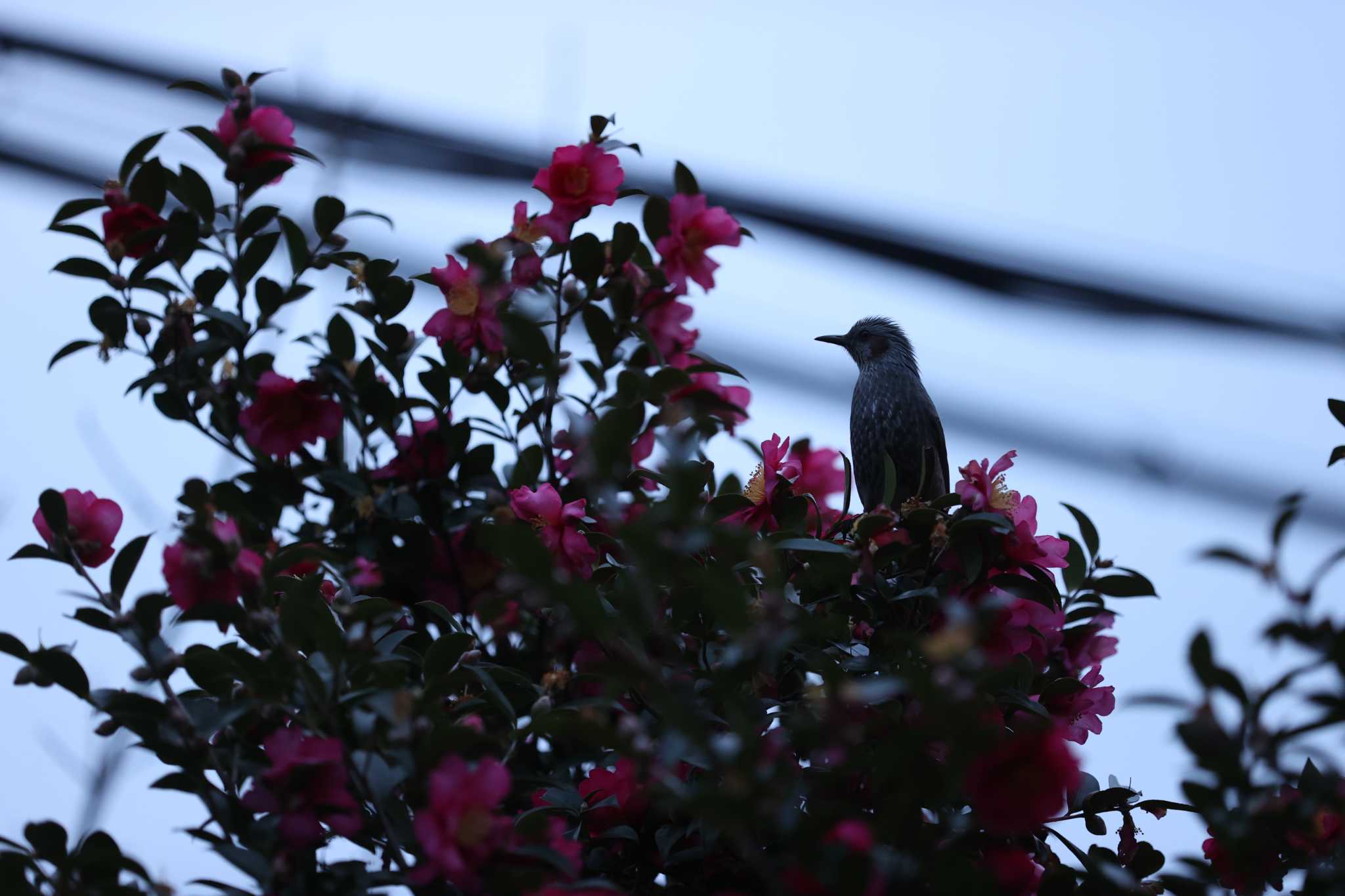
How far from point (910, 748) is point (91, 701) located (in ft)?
2.86

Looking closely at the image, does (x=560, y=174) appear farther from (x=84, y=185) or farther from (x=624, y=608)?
(x=84, y=185)

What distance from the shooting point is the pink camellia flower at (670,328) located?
5.93 ft

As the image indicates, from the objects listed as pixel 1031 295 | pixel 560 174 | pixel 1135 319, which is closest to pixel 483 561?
pixel 560 174

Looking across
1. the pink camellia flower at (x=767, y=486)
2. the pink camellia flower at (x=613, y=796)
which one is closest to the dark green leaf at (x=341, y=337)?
the pink camellia flower at (x=767, y=486)

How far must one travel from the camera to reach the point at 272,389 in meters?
1.63

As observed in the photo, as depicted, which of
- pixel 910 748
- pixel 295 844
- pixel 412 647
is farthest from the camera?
pixel 412 647

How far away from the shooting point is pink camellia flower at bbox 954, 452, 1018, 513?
144cm

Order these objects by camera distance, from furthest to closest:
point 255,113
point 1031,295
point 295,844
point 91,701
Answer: point 1031,295, point 255,113, point 91,701, point 295,844

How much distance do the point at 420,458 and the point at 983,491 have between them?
83 centimetres

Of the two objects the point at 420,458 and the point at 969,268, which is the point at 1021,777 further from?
the point at 969,268

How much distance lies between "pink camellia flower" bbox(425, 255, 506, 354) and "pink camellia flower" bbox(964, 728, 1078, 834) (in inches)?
40.0

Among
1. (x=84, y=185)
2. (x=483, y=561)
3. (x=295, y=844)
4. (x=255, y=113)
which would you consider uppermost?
(x=84, y=185)

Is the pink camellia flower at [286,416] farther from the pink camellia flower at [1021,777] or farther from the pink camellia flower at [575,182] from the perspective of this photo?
the pink camellia flower at [1021,777]

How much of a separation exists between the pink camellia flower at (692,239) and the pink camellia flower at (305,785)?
2.95ft
